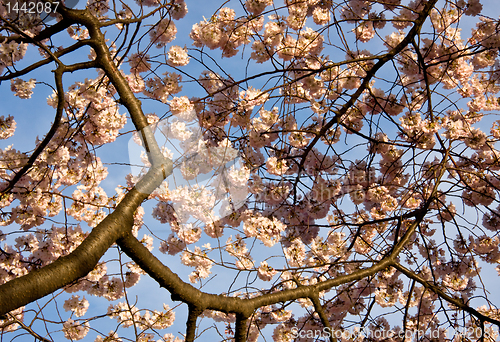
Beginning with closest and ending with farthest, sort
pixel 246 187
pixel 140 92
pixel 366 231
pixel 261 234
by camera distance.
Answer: pixel 261 234 → pixel 246 187 → pixel 140 92 → pixel 366 231

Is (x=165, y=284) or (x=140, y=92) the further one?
(x=140, y=92)

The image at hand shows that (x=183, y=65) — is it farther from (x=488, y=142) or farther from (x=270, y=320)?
(x=488, y=142)

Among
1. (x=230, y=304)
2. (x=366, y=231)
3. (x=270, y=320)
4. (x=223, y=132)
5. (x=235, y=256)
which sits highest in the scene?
(x=223, y=132)

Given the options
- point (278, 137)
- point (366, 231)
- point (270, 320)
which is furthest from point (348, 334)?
point (278, 137)

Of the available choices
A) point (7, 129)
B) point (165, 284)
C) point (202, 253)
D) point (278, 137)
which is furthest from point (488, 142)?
point (7, 129)

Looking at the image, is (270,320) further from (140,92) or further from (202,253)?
(140,92)

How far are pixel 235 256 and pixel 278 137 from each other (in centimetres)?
99

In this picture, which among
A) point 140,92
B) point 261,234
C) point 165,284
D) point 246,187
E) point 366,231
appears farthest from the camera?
point 366,231

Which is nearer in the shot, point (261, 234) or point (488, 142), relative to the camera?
point (261, 234)

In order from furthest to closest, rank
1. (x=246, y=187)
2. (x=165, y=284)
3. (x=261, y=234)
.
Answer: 1. (x=246, y=187)
2. (x=261, y=234)
3. (x=165, y=284)

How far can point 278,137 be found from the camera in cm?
281

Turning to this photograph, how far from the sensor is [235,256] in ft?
9.02

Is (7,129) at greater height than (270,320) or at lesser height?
greater

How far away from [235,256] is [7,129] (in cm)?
213
